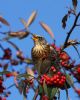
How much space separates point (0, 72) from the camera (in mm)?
2113

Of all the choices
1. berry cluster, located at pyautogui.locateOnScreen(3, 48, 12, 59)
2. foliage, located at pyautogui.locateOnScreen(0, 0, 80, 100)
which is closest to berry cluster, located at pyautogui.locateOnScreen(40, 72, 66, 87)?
foliage, located at pyautogui.locateOnScreen(0, 0, 80, 100)

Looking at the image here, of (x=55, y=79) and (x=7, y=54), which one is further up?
(x=55, y=79)

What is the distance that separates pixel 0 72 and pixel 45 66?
61 cm

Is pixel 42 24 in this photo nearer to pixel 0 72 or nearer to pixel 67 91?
pixel 0 72

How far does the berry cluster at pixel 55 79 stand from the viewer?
2648mm

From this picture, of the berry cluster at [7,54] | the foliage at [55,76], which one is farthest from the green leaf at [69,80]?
the berry cluster at [7,54]

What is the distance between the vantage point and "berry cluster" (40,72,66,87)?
2.65 m

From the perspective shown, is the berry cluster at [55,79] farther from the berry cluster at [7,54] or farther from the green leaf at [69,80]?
the berry cluster at [7,54]

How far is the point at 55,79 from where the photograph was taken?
2689mm

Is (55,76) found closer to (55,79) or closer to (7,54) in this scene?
(55,79)

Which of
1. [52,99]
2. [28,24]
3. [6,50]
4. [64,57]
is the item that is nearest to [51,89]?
[52,99]

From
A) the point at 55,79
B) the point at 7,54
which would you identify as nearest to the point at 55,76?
the point at 55,79

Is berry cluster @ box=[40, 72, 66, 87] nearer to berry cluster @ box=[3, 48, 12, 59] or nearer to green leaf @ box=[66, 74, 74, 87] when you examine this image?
green leaf @ box=[66, 74, 74, 87]

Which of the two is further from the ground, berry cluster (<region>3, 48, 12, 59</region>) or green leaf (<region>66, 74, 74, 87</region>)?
green leaf (<region>66, 74, 74, 87</region>)
